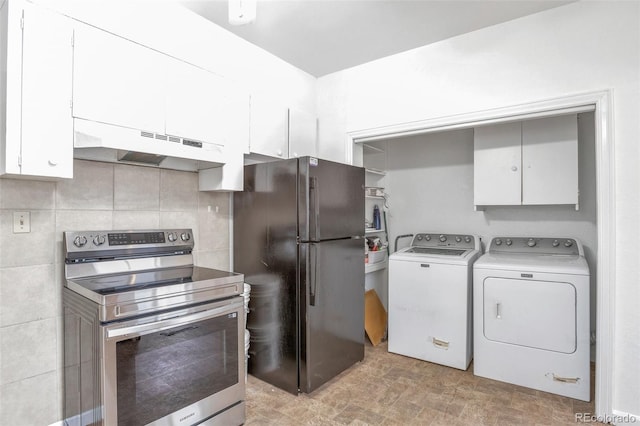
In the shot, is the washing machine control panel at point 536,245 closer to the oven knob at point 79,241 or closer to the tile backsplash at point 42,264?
the tile backsplash at point 42,264

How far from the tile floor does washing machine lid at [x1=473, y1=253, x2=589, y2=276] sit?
0.88 metres

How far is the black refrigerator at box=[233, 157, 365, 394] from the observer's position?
94.3 inches

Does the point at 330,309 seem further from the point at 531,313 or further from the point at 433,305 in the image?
the point at 531,313

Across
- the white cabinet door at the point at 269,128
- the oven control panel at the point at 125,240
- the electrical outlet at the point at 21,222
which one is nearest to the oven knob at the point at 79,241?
the oven control panel at the point at 125,240

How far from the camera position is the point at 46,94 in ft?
5.36

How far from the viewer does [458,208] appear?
3.68 metres

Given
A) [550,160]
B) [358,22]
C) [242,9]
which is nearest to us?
[242,9]

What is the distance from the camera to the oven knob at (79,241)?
191 centimetres

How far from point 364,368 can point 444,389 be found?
2.14 feet

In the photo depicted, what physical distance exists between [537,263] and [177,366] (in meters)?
2.60

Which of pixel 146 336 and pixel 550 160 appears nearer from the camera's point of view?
pixel 146 336

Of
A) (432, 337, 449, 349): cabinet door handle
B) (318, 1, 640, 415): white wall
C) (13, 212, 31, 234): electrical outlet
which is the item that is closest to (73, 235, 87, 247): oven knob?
Result: (13, 212, 31, 234): electrical outlet

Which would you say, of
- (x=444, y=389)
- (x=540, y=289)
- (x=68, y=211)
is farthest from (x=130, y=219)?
(x=540, y=289)

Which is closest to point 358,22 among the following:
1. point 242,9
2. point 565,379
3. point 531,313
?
point 242,9
